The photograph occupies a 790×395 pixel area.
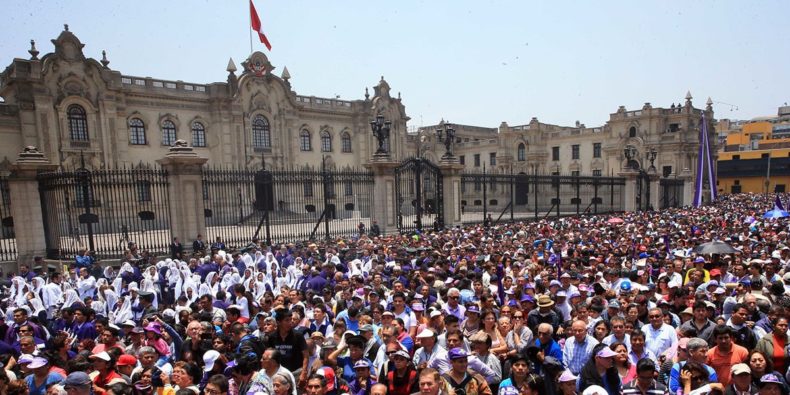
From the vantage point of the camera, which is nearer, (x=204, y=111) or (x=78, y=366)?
(x=78, y=366)

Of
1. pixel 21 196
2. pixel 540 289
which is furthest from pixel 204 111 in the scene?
pixel 540 289

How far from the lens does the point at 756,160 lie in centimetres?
5566

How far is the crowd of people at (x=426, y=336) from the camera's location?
4391 mm

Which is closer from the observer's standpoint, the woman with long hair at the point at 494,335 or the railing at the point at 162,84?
the woman with long hair at the point at 494,335

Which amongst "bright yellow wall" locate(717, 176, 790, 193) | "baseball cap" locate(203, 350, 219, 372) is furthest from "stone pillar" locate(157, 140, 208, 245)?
"bright yellow wall" locate(717, 176, 790, 193)

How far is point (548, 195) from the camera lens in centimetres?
4338

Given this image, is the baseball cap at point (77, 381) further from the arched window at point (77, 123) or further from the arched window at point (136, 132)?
the arched window at point (136, 132)

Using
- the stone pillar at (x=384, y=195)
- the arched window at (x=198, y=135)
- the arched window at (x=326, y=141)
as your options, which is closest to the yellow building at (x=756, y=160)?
the arched window at (x=326, y=141)

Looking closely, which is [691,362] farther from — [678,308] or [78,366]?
[78,366]

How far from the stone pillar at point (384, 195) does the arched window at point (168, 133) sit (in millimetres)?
18877

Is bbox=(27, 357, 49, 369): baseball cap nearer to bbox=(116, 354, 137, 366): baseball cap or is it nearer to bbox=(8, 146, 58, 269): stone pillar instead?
bbox=(116, 354, 137, 366): baseball cap

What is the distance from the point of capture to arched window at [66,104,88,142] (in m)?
27.0

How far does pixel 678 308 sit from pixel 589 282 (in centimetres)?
197

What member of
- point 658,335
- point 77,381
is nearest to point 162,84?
point 77,381
